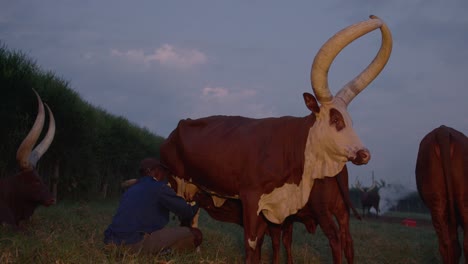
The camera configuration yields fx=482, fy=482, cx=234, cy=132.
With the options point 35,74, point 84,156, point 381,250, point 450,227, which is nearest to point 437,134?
point 450,227

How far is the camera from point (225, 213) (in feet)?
19.5

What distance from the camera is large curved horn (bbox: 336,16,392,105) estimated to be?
496cm

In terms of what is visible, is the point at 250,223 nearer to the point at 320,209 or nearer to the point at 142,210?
the point at 142,210

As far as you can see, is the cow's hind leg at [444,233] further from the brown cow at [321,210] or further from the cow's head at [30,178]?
the cow's head at [30,178]

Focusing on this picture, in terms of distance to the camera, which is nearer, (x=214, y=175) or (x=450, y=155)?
(x=214, y=175)

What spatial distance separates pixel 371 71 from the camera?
506 cm

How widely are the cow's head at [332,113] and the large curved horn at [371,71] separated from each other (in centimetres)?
14

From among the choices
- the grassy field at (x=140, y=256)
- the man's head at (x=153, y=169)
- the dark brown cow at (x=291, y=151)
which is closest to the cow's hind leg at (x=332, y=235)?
the dark brown cow at (x=291, y=151)

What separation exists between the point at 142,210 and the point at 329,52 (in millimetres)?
2463

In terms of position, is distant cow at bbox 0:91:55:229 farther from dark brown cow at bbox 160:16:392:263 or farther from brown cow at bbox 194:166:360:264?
dark brown cow at bbox 160:16:392:263

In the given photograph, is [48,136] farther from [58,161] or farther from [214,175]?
[58,161]

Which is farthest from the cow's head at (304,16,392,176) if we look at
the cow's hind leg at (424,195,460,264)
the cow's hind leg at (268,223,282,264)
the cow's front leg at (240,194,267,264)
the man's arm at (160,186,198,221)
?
the cow's hind leg at (268,223,282,264)

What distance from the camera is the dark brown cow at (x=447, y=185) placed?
5359mm

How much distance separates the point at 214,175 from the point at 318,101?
131 cm
